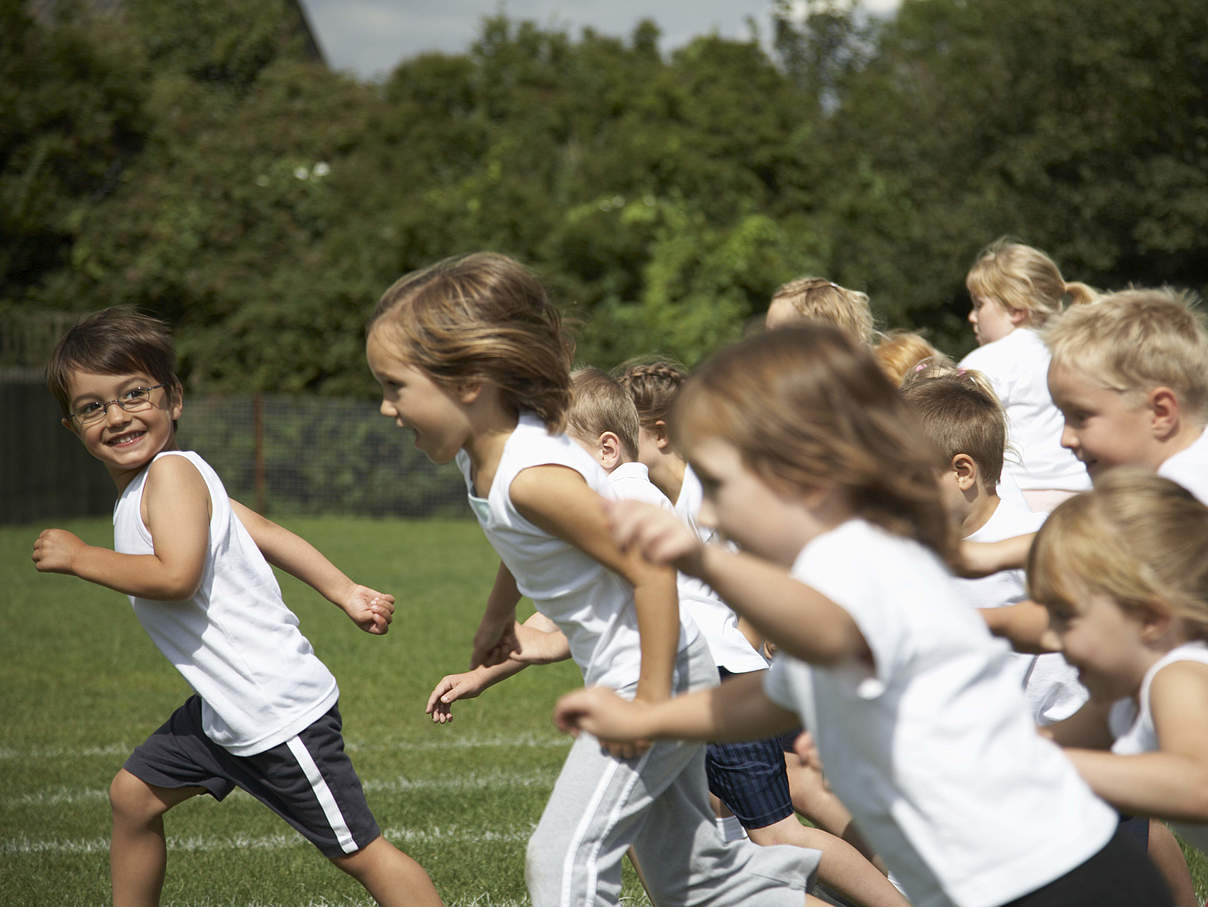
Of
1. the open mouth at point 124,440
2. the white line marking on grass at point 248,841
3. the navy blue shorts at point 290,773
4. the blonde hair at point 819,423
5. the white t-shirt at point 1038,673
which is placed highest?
the blonde hair at point 819,423

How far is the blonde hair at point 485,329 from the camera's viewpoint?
112 inches

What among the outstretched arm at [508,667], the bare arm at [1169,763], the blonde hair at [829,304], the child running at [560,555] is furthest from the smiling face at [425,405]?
the blonde hair at [829,304]

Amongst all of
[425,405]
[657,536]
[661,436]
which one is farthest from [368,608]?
[657,536]

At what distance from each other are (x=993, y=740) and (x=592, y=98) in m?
28.0

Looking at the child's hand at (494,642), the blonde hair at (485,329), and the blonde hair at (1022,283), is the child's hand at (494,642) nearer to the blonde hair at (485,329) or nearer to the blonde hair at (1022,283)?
the blonde hair at (485,329)

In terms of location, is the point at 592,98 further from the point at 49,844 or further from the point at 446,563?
the point at 49,844

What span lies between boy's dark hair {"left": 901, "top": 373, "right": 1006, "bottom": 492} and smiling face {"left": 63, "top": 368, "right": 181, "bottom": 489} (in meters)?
2.12

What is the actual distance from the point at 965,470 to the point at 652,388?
1.28m

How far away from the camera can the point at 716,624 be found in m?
3.85

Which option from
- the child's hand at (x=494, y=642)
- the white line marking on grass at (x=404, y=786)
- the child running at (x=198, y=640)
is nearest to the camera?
the child's hand at (x=494, y=642)

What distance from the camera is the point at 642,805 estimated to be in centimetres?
277

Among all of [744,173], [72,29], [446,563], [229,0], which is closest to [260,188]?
[72,29]

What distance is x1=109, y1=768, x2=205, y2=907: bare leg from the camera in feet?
11.5

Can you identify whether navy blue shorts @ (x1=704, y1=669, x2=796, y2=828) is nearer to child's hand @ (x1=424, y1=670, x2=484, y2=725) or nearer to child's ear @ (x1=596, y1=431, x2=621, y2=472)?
child's hand @ (x1=424, y1=670, x2=484, y2=725)
